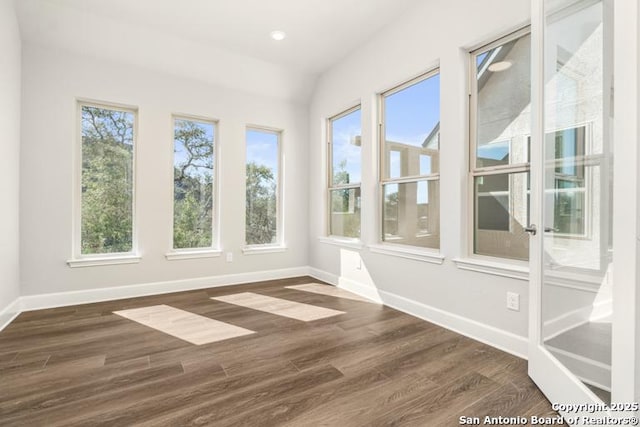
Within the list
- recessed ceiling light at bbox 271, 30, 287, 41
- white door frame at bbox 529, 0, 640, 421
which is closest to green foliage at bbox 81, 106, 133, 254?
recessed ceiling light at bbox 271, 30, 287, 41

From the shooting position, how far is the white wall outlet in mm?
Result: 2182

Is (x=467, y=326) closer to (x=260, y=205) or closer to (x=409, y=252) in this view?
(x=409, y=252)

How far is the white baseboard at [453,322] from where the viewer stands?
2197 millimetres

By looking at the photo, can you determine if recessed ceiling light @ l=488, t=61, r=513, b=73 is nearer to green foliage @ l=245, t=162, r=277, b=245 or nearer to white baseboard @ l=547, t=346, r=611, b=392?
white baseboard @ l=547, t=346, r=611, b=392

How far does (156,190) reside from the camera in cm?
374

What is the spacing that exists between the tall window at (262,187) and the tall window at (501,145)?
112 inches

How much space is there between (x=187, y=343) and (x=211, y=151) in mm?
2618

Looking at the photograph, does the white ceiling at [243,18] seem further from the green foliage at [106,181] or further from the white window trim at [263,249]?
the white window trim at [263,249]

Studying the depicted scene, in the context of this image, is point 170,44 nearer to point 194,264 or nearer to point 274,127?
point 274,127

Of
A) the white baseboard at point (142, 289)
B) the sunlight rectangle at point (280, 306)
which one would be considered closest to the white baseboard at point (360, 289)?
the sunlight rectangle at point (280, 306)

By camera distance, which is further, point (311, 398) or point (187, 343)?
point (187, 343)

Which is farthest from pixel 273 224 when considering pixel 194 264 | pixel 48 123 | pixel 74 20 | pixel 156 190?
pixel 74 20

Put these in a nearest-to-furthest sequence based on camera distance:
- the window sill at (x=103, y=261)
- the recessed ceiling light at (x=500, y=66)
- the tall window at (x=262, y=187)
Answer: the recessed ceiling light at (x=500, y=66)
the window sill at (x=103, y=261)
the tall window at (x=262, y=187)

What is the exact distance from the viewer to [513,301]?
2205 mm
